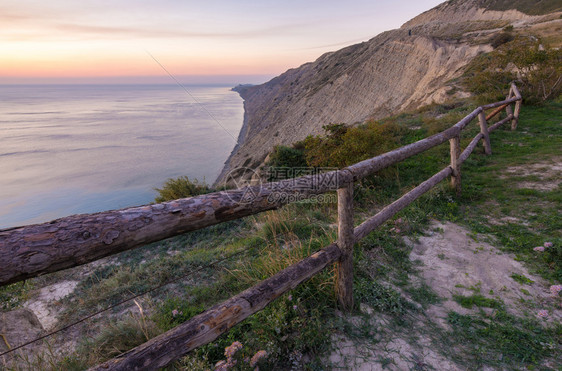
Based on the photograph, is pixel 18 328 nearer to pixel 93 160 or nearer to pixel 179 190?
pixel 179 190

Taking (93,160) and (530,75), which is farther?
(93,160)

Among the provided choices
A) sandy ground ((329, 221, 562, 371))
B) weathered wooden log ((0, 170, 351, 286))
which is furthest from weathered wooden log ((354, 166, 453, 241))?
weathered wooden log ((0, 170, 351, 286))

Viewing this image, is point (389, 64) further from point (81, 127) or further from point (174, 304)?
point (81, 127)

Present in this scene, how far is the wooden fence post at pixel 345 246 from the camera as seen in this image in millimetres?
2186

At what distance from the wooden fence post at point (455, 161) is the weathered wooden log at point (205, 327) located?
11.8ft

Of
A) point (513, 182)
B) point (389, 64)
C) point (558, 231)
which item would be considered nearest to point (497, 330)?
point (558, 231)

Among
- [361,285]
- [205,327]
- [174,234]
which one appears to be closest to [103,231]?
[174,234]

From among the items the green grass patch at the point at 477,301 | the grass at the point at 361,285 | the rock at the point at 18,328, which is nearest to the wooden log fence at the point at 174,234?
the grass at the point at 361,285

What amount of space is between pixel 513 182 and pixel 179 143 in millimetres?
46944

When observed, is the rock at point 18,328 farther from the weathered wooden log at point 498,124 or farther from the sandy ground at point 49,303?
the weathered wooden log at point 498,124

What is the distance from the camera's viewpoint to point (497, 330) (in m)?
2.19

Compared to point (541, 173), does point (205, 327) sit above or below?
above

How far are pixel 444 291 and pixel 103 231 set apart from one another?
2.92 m

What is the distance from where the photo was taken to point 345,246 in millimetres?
2262
